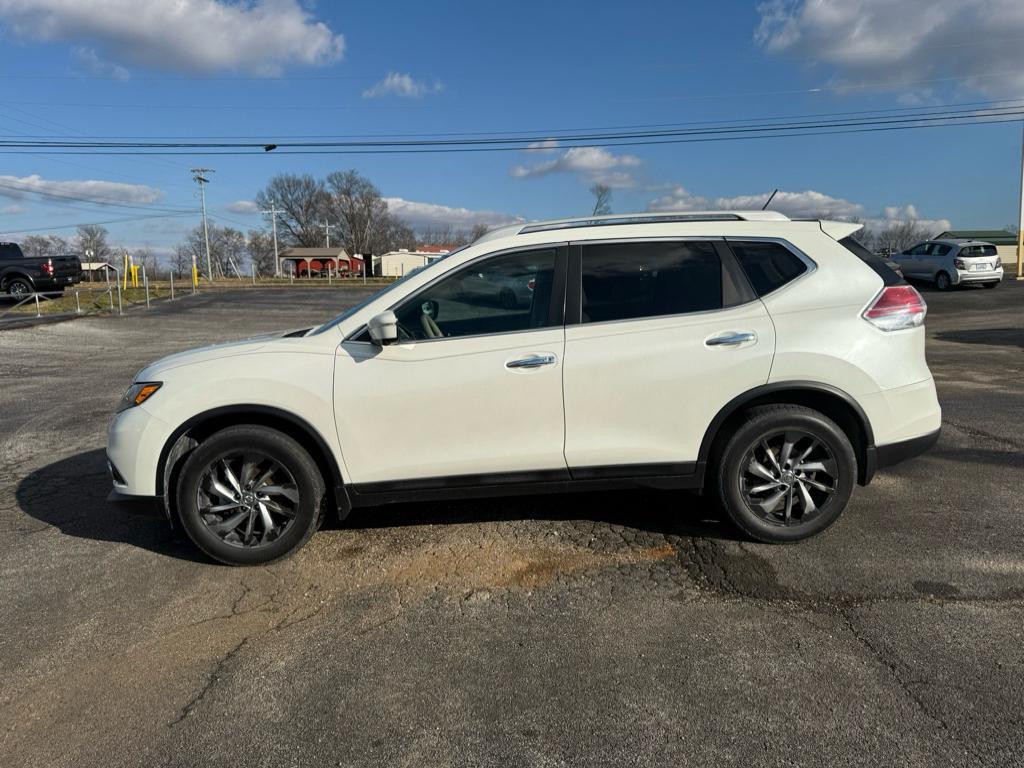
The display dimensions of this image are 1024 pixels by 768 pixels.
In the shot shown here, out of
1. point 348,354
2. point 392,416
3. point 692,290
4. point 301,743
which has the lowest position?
point 301,743

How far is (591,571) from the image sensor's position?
3896 millimetres

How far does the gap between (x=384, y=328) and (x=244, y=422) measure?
1.05 metres

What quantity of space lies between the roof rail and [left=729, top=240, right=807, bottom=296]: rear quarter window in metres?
0.22

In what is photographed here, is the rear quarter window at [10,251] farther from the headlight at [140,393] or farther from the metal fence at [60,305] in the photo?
the headlight at [140,393]

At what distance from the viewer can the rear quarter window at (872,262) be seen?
4141 mm

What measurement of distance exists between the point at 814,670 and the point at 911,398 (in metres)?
1.95

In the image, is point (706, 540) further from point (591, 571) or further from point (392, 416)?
point (392, 416)

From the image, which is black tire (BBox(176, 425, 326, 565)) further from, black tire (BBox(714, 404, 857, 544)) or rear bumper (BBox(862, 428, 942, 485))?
rear bumper (BBox(862, 428, 942, 485))

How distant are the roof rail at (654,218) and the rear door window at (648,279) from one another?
0.25m

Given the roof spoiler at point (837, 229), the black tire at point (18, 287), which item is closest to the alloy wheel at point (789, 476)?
the roof spoiler at point (837, 229)

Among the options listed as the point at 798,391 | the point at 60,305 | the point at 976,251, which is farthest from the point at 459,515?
the point at 976,251

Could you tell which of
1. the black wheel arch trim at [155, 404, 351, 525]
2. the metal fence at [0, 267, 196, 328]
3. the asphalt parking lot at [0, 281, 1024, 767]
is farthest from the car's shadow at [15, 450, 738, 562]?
the metal fence at [0, 267, 196, 328]

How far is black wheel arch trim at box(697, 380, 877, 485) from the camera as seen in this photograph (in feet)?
13.0

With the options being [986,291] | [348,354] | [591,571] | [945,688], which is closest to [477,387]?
[348,354]
